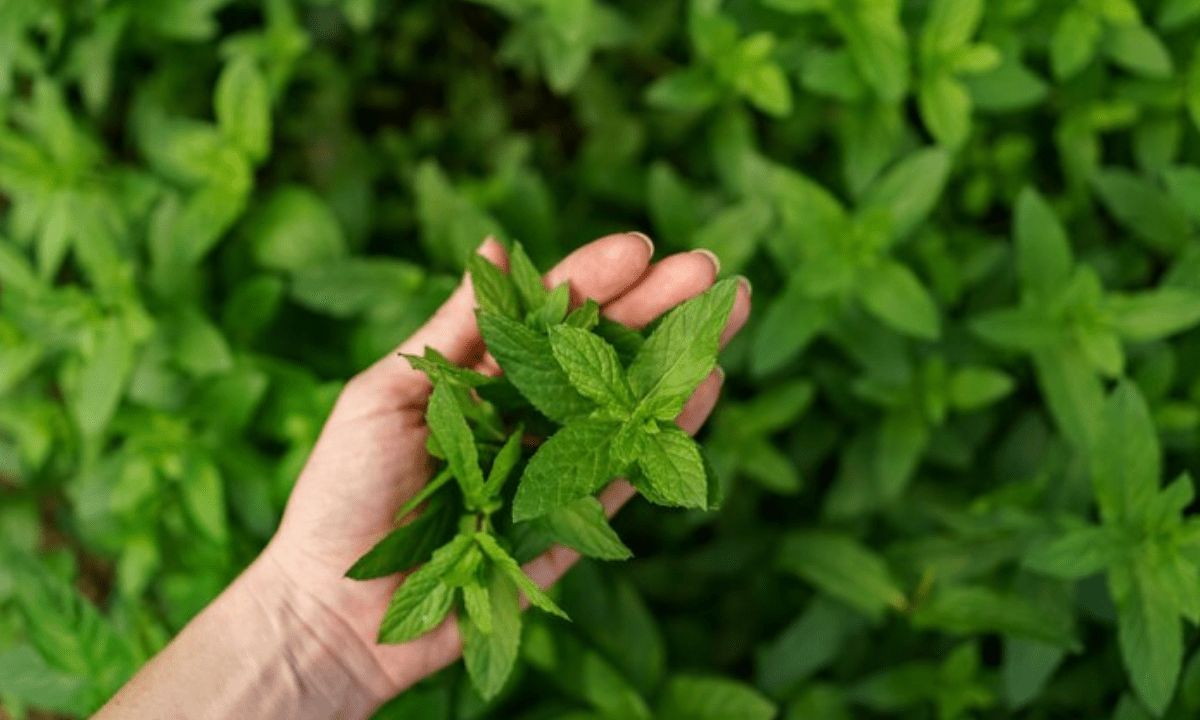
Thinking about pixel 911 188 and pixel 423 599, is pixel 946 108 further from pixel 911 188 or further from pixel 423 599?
pixel 423 599

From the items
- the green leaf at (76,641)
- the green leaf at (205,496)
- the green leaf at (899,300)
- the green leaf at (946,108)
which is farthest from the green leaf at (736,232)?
the green leaf at (76,641)

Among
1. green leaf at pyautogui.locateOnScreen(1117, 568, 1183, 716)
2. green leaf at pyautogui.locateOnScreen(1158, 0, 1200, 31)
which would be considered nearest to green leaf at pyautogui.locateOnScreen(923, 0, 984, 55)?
green leaf at pyautogui.locateOnScreen(1158, 0, 1200, 31)

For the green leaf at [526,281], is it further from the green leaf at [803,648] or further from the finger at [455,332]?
the green leaf at [803,648]

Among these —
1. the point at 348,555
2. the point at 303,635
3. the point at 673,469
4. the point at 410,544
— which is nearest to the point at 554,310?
the point at 673,469

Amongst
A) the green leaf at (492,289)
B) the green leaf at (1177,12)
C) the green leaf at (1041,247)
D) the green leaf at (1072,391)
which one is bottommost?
the green leaf at (1072,391)

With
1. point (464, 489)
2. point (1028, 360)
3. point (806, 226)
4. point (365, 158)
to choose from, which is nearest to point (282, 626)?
point (464, 489)

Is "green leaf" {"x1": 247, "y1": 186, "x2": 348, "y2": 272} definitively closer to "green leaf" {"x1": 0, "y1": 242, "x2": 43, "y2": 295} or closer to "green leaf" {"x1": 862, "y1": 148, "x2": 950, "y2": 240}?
"green leaf" {"x1": 0, "y1": 242, "x2": 43, "y2": 295}

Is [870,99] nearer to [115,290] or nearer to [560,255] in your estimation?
[560,255]
